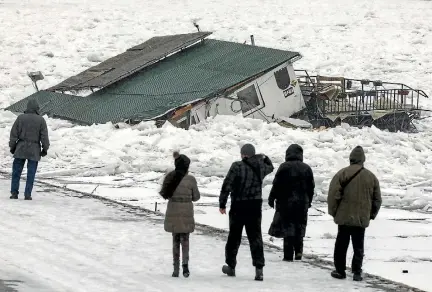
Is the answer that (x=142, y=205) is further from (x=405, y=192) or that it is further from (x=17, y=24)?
(x=17, y=24)

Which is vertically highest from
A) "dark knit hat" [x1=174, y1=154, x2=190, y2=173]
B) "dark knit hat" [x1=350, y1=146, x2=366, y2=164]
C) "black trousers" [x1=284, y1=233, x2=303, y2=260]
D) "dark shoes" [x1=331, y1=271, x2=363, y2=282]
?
"dark knit hat" [x1=350, y1=146, x2=366, y2=164]

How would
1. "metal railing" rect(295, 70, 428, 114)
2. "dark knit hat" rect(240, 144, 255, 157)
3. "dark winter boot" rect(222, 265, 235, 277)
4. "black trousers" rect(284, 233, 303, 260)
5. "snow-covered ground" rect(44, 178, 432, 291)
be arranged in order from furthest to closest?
"metal railing" rect(295, 70, 428, 114) → "snow-covered ground" rect(44, 178, 432, 291) → "black trousers" rect(284, 233, 303, 260) → "dark winter boot" rect(222, 265, 235, 277) → "dark knit hat" rect(240, 144, 255, 157)

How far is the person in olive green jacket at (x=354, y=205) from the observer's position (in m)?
11.4

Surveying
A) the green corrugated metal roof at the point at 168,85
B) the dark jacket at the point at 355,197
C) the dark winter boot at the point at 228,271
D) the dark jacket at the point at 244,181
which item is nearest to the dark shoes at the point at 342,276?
the dark jacket at the point at 355,197

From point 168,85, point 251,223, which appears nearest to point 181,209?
point 251,223

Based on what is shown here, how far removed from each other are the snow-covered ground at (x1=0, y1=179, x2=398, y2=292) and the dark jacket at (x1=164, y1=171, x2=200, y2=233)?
59 centimetres

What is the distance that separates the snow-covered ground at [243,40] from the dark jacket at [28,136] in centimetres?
239

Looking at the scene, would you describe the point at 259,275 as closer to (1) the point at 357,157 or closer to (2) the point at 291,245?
(2) the point at 291,245

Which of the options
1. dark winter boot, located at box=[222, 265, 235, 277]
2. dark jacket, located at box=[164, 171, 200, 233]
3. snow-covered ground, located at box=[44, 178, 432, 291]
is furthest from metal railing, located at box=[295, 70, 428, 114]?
dark jacket, located at box=[164, 171, 200, 233]

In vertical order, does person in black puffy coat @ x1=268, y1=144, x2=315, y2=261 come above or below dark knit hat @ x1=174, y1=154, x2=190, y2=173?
below

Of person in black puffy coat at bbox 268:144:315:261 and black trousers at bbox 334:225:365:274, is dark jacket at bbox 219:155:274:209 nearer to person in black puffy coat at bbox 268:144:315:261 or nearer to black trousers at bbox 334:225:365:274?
person in black puffy coat at bbox 268:144:315:261

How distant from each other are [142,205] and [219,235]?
314 cm

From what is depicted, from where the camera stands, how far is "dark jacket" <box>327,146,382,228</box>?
11398mm

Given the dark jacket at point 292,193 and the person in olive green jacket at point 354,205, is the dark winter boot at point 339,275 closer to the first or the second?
the person in olive green jacket at point 354,205
